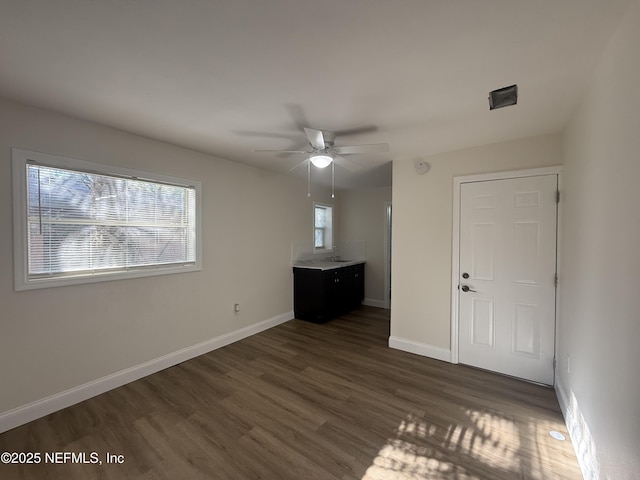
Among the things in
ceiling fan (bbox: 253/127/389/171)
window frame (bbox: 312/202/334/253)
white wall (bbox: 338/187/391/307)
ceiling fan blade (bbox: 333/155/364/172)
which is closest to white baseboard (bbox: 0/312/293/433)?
window frame (bbox: 312/202/334/253)

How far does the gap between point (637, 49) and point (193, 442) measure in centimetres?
319

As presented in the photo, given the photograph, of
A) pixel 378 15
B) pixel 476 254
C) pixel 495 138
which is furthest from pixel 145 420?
pixel 495 138

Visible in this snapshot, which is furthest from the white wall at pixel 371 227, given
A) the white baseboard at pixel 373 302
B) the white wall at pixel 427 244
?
the white wall at pixel 427 244

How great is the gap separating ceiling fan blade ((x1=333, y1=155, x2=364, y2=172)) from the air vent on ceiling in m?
1.64

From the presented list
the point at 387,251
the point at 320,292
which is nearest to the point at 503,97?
the point at 320,292

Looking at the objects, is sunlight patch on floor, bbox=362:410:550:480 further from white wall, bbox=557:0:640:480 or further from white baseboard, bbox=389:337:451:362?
white baseboard, bbox=389:337:451:362

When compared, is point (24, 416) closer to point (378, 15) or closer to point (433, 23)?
point (378, 15)

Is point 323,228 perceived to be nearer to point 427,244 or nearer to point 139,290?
point 427,244

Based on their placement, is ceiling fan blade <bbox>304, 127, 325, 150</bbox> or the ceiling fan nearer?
ceiling fan blade <bbox>304, 127, 325, 150</bbox>

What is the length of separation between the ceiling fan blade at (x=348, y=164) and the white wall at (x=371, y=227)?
1.63 metres

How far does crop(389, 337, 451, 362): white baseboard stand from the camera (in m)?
3.08

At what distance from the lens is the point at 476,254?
2883 millimetres

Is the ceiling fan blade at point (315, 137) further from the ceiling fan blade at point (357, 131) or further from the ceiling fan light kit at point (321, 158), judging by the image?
the ceiling fan blade at point (357, 131)

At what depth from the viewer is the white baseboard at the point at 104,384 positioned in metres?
2.02
